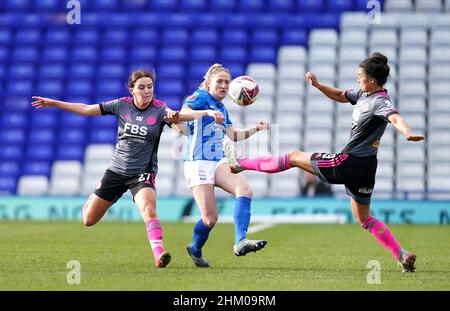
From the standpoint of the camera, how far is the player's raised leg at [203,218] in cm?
867

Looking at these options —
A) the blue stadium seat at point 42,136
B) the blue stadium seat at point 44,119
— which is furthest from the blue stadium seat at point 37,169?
the blue stadium seat at point 44,119

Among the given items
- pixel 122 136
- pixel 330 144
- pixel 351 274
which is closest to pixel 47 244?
pixel 122 136

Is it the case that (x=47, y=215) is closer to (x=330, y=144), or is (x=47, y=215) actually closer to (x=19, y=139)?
(x=19, y=139)

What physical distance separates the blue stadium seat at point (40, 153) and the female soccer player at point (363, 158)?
1266 cm

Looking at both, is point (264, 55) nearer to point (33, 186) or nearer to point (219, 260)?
point (33, 186)

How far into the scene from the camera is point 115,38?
2219 centimetres

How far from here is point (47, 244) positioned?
38.2 feet

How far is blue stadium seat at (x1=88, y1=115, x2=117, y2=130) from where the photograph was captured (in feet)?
68.2

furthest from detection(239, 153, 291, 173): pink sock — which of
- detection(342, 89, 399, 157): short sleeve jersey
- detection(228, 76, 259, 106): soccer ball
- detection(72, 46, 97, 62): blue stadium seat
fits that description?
detection(72, 46, 97, 62): blue stadium seat

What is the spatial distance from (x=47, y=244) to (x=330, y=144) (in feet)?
30.5

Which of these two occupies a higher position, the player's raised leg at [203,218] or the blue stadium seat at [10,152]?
the blue stadium seat at [10,152]

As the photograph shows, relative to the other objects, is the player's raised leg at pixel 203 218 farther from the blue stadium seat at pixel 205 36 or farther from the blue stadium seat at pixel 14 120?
the blue stadium seat at pixel 205 36

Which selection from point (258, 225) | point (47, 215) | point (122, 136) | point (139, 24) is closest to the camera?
point (122, 136)

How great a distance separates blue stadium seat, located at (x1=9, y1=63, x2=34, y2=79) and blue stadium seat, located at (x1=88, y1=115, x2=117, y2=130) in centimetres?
222
